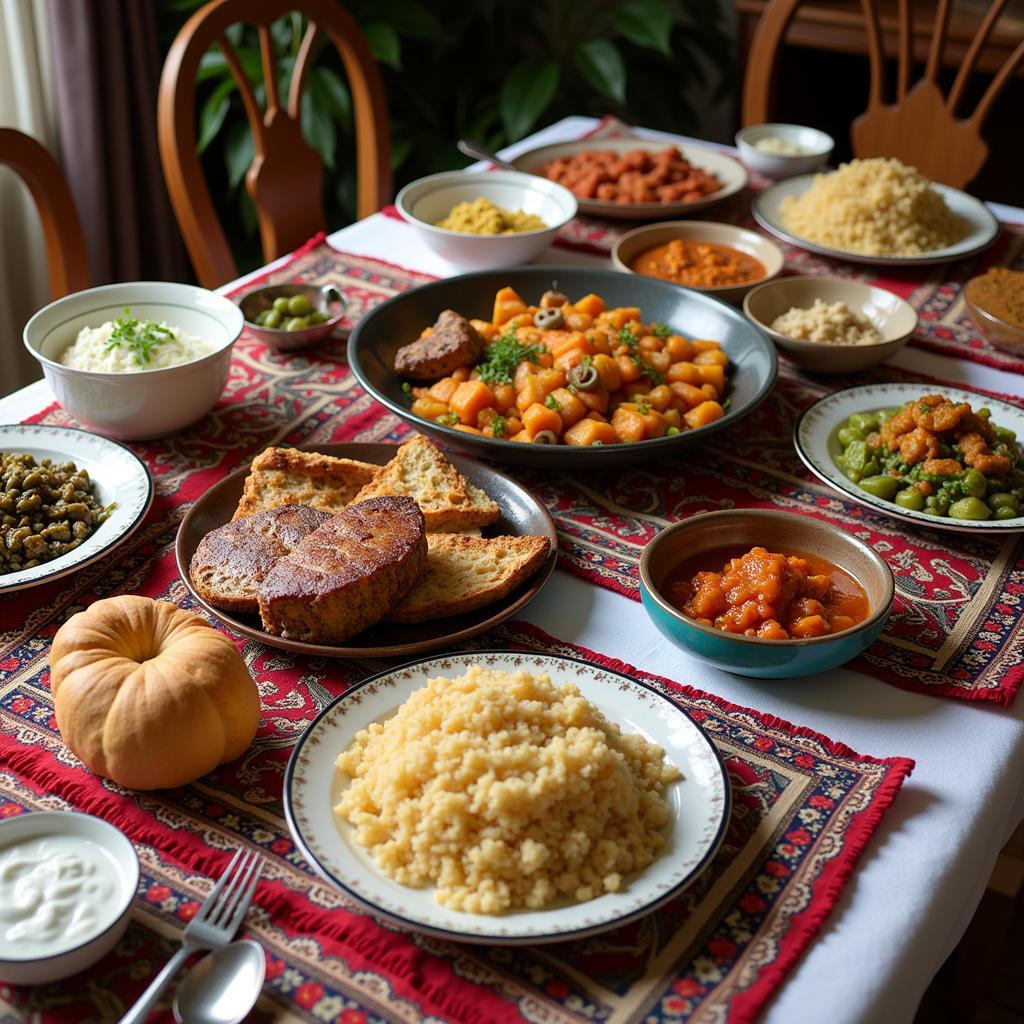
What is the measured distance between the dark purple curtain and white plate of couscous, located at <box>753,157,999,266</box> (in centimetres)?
219

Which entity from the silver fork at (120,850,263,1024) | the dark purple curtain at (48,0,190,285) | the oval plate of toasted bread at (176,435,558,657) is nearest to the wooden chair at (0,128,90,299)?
the oval plate of toasted bread at (176,435,558,657)

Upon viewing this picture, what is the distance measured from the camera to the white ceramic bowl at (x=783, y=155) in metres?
3.01

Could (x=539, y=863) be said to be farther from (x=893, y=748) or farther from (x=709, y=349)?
(x=709, y=349)

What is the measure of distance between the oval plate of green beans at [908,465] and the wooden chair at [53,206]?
1596mm

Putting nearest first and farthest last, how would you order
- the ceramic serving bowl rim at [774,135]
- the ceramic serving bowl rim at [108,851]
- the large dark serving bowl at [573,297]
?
the ceramic serving bowl rim at [108,851] → the large dark serving bowl at [573,297] → the ceramic serving bowl rim at [774,135]

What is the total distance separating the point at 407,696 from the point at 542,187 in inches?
68.5

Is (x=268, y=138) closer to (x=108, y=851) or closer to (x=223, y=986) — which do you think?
(x=108, y=851)

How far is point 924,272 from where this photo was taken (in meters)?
2.64

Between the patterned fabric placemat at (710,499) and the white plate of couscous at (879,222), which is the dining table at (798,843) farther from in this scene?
the white plate of couscous at (879,222)

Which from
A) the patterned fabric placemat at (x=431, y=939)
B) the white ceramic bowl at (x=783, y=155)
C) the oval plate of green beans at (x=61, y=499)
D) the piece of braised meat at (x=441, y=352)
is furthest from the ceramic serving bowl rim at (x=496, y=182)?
the patterned fabric placemat at (x=431, y=939)

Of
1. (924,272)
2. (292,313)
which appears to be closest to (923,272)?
(924,272)

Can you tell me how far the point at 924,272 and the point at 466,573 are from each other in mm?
1609

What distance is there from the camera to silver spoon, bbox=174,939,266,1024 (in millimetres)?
1015

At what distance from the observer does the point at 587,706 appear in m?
1.23
